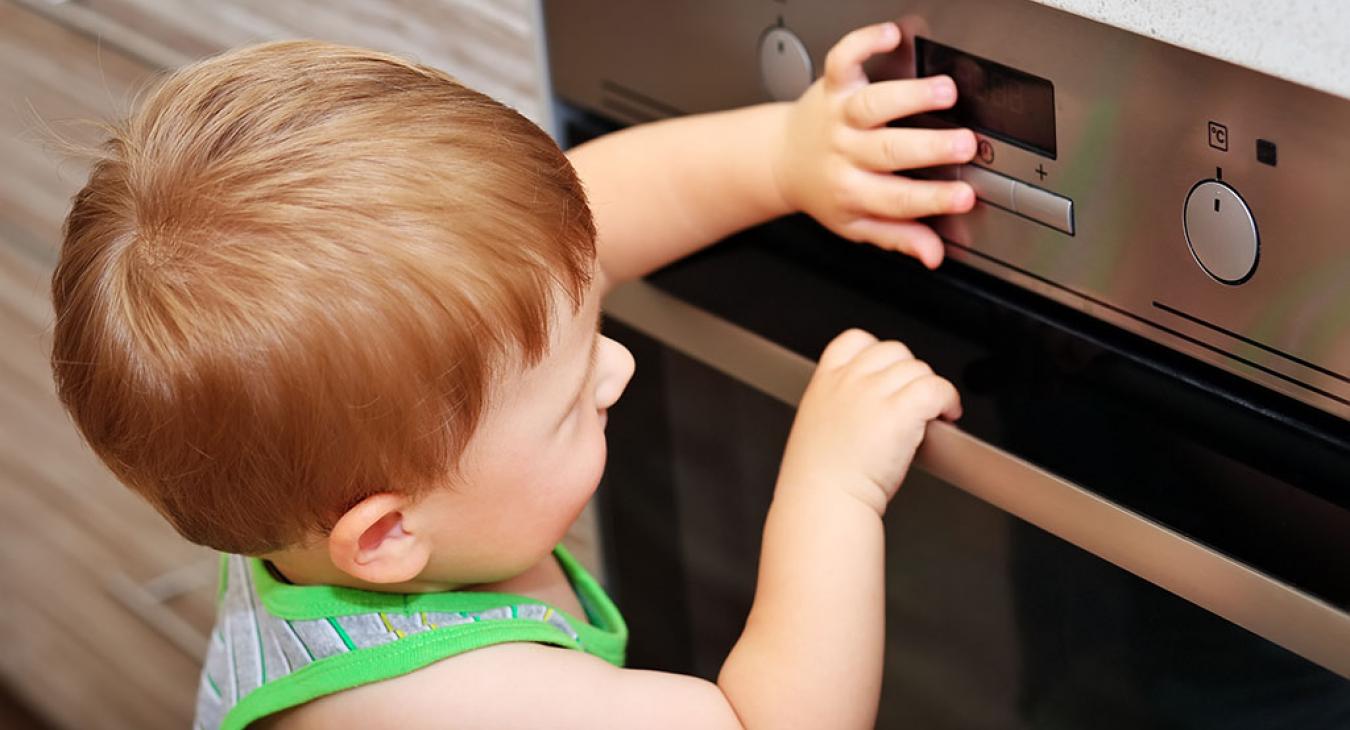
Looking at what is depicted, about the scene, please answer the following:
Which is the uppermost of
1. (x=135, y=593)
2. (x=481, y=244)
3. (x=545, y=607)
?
(x=481, y=244)

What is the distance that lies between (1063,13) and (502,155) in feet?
0.72

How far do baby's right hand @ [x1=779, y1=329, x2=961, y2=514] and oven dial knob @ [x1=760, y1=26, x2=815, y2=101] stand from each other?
0.12 m

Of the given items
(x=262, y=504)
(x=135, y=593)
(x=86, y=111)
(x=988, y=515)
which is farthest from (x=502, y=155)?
(x=135, y=593)

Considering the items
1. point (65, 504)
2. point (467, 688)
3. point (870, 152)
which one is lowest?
point (65, 504)

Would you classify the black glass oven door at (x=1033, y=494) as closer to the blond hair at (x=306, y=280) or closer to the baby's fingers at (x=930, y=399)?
the baby's fingers at (x=930, y=399)

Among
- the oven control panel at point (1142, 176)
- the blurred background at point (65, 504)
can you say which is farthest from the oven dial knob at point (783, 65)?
the blurred background at point (65, 504)

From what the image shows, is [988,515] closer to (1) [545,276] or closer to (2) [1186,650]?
(2) [1186,650]

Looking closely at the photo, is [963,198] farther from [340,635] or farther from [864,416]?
[340,635]

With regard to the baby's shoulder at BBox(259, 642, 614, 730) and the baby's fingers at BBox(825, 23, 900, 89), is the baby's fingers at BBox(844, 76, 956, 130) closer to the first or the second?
the baby's fingers at BBox(825, 23, 900, 89)

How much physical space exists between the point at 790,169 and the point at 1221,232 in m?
0.22

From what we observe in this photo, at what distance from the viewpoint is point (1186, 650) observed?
2.19ft

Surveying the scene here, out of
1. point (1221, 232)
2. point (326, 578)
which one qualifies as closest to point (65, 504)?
point (326, 578)

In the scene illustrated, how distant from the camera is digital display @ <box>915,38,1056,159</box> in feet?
2.07

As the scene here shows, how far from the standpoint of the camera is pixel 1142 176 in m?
0.60
